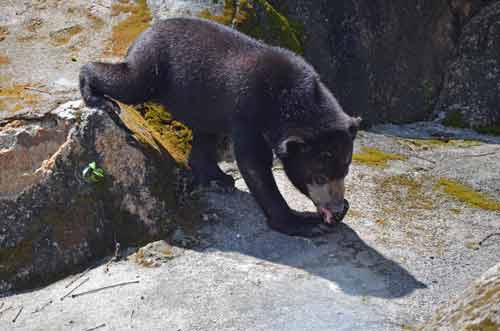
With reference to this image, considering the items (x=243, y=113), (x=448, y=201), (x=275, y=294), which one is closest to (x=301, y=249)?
(x=275, y=294)

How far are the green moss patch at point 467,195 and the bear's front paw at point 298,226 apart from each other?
2.10 meters

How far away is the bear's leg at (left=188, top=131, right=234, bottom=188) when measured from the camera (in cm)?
896

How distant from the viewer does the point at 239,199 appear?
878 centimetres

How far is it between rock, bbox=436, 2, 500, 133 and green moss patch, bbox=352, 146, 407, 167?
2.63 meters

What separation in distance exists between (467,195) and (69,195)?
5.09 m

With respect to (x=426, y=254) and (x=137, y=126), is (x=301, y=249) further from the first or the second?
(x=137, y=126)

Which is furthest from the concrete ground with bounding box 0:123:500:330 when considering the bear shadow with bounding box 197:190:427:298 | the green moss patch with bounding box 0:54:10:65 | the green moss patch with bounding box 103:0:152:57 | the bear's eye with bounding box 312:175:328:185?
the green moss patch with bounding box 0:54:10:65

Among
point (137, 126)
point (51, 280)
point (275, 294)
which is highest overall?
point (137, 126)

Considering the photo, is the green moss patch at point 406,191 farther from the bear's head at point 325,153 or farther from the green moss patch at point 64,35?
the green moss patch at point 64,35

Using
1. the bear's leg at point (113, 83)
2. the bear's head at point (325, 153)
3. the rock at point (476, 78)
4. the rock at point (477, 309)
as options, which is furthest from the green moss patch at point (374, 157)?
the rock at point (477, 309)

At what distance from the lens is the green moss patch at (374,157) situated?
Result: 9943mm

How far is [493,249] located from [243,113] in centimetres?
324

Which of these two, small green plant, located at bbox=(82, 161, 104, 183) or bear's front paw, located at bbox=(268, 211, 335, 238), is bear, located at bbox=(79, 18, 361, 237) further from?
small green plant, located at bbox=(82, 161, 104, 183)

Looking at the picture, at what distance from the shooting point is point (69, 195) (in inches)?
305
